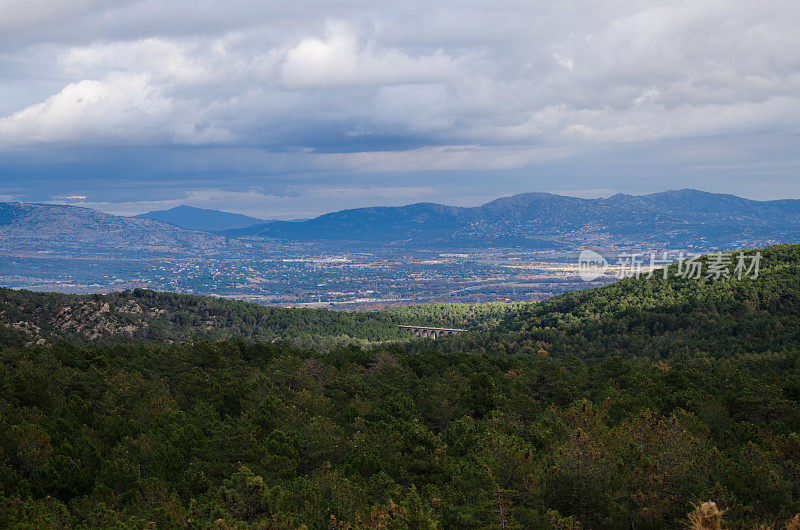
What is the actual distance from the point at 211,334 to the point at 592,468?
86.6m

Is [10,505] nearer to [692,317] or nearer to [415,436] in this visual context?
[415,436]

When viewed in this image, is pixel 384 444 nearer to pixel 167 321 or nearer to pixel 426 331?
pixel 167 321

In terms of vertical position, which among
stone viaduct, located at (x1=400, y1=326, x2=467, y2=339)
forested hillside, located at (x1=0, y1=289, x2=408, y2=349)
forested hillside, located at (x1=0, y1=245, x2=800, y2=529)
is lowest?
stone viaduct, located at (x1=400, y1=326, x2=467, y2=339)

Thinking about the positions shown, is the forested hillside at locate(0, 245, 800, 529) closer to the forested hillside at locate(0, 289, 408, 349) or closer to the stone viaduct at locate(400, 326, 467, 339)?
the forested hillside at locate(0, 289, 408, 349)

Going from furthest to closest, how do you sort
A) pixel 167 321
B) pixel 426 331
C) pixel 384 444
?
pixel 426 331
pixel 167 321
pixel 384 444

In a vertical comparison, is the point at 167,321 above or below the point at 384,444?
below

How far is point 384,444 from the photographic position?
23.5 metres

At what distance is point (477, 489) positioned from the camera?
17.5m

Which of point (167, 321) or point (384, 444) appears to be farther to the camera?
point (167, 321)

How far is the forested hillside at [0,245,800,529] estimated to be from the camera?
652 inches

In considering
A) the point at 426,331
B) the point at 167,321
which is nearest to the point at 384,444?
the point at 167,321

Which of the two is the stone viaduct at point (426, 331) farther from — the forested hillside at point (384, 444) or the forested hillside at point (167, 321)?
the forested hillside at point (384, 444)

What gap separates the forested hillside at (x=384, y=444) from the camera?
16.6 m

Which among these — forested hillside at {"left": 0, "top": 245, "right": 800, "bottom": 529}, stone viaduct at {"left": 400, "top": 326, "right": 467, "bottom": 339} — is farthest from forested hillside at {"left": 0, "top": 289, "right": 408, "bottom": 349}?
forested hillside at {"left": 0, "top": 245, "right": 800, "bottom": 529}
